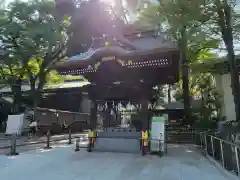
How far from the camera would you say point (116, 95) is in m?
10.9

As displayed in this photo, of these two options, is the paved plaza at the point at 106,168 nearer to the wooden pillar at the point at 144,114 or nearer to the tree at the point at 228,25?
the wooden pillar at the point at 144,114

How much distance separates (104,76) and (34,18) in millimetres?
11631

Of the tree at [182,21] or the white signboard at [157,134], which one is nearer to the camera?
the white signboard at [157,134]

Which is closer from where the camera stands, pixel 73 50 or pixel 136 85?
pixel 136 85

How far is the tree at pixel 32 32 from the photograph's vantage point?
1767 centimetres

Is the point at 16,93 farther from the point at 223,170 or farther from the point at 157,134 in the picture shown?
the point at 223,170

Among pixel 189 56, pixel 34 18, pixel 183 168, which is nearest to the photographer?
pixel 183 168

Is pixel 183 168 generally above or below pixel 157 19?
below

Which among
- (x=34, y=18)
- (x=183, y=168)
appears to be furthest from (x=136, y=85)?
(x=34, y=18)

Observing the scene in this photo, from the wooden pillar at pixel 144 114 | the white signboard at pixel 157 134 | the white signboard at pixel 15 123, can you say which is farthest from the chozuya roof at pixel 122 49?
the white signboard at pixel 15 123

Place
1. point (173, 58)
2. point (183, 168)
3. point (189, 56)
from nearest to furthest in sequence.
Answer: point (183, 168) → point (173, 58) → point (189, 56)

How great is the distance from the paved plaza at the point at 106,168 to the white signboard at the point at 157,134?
0.58 meters

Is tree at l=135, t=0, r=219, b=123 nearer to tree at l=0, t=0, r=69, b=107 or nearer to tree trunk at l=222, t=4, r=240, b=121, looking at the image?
tree trunk at l=222, t=4, r=240, b=121

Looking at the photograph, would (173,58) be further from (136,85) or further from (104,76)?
(104,76)
